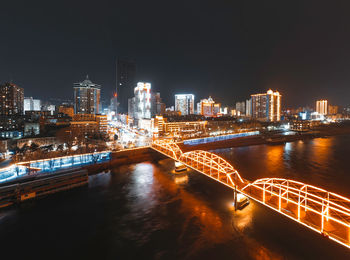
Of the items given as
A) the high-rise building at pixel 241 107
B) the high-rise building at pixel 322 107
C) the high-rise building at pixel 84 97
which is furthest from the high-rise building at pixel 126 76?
the high-rise building at pixel 322 107

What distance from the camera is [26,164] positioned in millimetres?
20656

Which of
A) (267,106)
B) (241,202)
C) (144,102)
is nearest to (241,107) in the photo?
(267,106)

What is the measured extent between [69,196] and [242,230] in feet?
47.5

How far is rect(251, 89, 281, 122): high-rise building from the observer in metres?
101

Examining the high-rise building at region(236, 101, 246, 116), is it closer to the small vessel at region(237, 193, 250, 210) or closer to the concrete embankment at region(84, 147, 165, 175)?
the concrete embankment at region(84, 147, 165, 175)

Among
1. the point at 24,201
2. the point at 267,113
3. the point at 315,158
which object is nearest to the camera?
the point at 24,201

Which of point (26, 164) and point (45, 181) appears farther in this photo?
point (26, 164)

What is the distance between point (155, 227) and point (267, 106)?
104122mm

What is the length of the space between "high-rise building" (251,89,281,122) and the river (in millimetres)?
88246

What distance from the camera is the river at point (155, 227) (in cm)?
1005

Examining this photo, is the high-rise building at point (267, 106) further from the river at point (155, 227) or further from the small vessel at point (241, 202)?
the small vessel at point (241, 202)

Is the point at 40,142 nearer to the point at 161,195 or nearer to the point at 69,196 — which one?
the point at 69,196

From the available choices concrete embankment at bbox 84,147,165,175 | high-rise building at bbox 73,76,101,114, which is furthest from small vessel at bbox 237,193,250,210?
high-rise building at bbox 73,76,101,114

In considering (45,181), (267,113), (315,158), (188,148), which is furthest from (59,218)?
(267,113)
